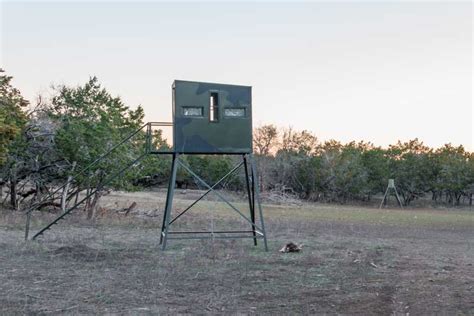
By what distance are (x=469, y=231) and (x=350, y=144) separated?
3364 cm

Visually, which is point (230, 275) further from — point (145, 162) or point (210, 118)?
point (145, 162)

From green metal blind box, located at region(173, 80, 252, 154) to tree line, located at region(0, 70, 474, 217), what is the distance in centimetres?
726

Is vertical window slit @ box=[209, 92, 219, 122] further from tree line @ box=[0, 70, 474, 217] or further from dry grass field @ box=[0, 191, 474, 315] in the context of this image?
tree line @ box=[0, 70, 474, 217]

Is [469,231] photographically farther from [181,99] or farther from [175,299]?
[175,299]

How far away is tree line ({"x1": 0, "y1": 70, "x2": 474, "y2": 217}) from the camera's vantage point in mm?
21969

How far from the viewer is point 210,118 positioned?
1347 centimetres

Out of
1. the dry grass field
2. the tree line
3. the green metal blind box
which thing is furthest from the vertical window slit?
the tree line

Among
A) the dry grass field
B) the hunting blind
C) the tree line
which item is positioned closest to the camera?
the dry grass field

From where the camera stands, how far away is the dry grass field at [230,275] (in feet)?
24.5

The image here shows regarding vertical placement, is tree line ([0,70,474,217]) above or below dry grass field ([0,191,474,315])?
above

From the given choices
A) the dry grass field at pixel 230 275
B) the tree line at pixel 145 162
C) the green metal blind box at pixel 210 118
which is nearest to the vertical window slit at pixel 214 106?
the green metal blind box at pixel 210 118

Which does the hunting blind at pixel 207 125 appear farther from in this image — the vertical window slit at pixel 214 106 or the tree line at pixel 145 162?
the tree line at pixel 145 162

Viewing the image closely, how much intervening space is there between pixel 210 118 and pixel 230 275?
4.91 m

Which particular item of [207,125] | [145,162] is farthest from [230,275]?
[145,162]
